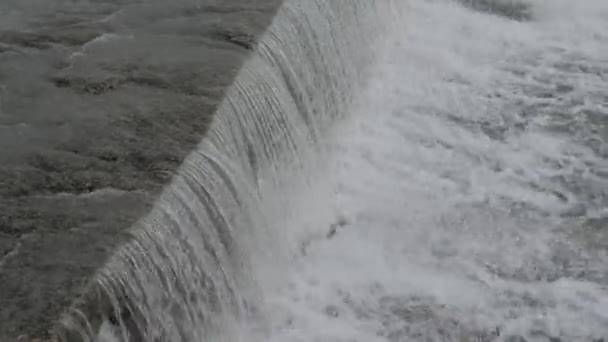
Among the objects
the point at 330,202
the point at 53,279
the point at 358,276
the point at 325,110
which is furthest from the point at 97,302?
the point at 325,110

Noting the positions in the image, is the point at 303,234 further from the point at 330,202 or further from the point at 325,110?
the point at 325,110

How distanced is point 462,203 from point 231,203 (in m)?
2.17

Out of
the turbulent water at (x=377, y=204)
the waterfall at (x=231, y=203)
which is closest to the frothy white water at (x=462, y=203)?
the turbulent water at (x=377, y=204)

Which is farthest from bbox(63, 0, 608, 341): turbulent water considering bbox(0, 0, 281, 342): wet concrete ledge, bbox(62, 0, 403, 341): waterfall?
bbox(0, 0, 281, 342): wet concrete ledge

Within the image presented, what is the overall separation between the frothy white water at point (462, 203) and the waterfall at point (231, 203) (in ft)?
1.00

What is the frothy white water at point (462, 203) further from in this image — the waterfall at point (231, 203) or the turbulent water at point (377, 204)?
the waterfall at point (231, 203)

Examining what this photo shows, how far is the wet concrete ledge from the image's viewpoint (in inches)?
190

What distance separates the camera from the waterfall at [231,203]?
16.0 feet

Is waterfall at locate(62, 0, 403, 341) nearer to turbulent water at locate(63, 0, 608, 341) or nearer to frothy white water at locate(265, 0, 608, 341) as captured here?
turbulent water at locate(63, 0, 608, 341)

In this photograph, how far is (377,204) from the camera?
7.20m

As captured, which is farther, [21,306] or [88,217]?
[88,217]

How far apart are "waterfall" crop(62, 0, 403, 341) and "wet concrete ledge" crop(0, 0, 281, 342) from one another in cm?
11

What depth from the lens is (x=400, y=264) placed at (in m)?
6.56

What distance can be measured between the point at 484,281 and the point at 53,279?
9.91ft
